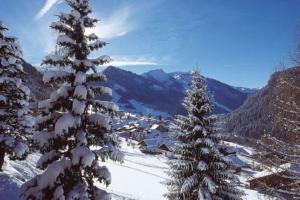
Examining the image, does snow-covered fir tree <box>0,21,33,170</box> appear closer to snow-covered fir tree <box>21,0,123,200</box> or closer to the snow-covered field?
the snow-covered field

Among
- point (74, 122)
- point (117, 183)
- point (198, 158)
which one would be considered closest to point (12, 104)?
point (74, 122)

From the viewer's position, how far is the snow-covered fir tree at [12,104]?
20234mm

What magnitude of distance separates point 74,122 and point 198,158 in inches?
428

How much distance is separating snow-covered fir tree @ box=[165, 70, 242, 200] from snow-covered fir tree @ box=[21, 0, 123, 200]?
8049 millimetres

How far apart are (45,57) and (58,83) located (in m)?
1.40

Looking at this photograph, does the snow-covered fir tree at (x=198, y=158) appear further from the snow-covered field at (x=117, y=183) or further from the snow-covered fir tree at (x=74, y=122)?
the snow-covered fir tree at (x=74, y=122)

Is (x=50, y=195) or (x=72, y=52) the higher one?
(x=72, y=52)

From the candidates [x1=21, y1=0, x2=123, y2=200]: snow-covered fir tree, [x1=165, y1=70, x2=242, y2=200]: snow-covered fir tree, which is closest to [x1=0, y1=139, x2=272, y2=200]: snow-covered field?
[x1=165, y1=70, x2=242, y2=200]: snow-covered fir tree

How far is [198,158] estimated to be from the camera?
21.9m

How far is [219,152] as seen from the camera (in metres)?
21.6

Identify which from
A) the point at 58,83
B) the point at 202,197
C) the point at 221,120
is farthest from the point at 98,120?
the point at 221,120

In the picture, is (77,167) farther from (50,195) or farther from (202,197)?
(202,197)

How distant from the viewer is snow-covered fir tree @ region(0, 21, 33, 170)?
20234mm

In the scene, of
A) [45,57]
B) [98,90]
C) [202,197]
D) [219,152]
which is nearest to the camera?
[45,57]
